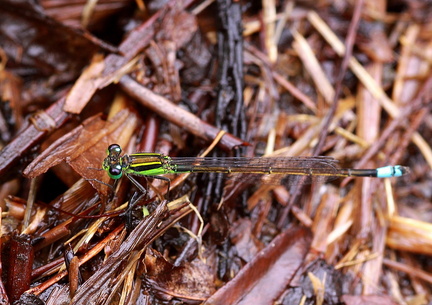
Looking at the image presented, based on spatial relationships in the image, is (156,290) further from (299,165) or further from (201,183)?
(299,165)

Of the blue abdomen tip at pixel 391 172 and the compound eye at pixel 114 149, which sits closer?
the compound eye at pixel 114 149

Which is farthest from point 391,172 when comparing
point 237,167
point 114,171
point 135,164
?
point 114,171

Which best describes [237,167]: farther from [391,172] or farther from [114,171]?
[391,172]

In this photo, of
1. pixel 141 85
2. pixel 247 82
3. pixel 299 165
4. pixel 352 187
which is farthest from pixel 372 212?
pixel 141 85

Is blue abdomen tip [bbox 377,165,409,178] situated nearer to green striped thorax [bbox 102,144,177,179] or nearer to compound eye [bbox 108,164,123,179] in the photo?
green striped thorax [bbox 102,144,177,179]

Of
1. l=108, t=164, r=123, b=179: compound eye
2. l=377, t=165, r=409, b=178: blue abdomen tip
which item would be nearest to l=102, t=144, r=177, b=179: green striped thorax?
l=108, t=164, r=123, b=179: compound eye

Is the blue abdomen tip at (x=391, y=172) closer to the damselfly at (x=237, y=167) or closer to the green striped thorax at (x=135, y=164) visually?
the damselfly at (x=237, y=167)

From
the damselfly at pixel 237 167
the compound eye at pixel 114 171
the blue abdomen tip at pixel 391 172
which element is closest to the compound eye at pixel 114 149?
the damselfly at pixel 237 167
